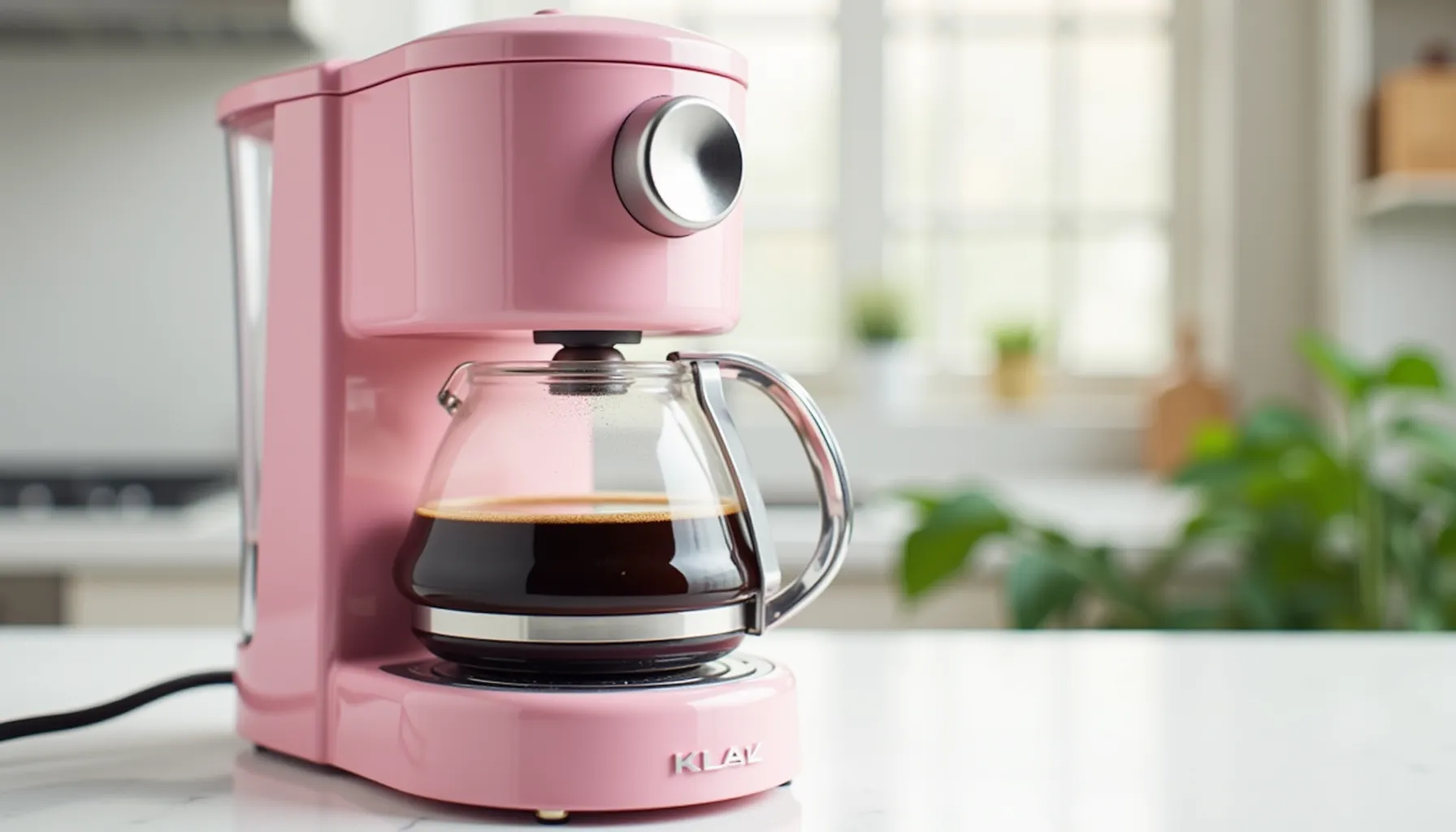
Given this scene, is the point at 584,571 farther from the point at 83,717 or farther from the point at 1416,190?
the point at 1416,190

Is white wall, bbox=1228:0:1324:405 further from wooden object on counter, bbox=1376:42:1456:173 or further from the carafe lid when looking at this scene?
the carafe lid

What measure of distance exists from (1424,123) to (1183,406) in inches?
25.1

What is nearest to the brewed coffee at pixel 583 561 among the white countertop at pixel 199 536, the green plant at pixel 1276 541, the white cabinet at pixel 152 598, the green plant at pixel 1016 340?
the green plant at pixel 1276 541

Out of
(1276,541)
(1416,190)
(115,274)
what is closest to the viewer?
(1276,541)

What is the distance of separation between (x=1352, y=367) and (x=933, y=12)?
1.40m

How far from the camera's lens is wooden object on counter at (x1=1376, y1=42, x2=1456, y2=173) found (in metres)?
2.26

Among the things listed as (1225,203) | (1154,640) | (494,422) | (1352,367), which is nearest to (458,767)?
(494,422)

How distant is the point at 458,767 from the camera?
672 mm

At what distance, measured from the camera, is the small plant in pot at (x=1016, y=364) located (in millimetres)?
2814

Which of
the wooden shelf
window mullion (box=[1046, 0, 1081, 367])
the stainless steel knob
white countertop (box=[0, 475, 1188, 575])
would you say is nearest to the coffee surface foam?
the stainless steel knob

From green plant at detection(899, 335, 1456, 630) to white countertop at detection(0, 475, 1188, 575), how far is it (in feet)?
0.30

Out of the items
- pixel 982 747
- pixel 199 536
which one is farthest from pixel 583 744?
pixel 199 536

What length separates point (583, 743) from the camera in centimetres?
66

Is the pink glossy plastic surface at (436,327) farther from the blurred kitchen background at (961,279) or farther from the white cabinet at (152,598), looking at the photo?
the white cabinet at (152,598)
